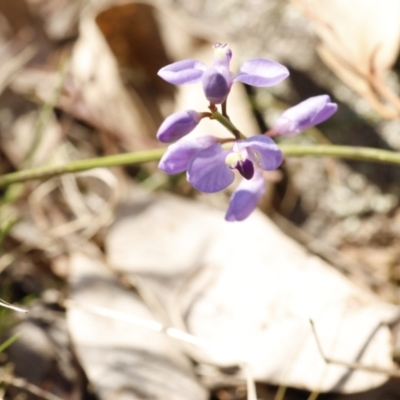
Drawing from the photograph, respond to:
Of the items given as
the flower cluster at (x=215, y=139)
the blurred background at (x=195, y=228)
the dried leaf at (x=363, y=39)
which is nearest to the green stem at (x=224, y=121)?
the flower cluster at (x=215, y=139)

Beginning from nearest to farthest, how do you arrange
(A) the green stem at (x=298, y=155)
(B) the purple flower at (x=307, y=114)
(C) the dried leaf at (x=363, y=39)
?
(B) the purple flower at (x=307, y=114)
(A) the green stem at (x=298, y=155)
(C) the dried leaf at (x=363, y=39)

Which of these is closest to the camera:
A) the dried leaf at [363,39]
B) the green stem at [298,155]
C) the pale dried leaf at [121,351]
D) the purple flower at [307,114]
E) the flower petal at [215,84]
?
the flower petal at [215,84]

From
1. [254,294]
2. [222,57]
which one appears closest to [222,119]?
[222,57]

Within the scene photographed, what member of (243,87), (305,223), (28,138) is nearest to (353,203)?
(305,223)

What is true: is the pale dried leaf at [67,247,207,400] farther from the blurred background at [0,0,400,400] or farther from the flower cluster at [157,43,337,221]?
the flower cluster at [157,43,337,221]

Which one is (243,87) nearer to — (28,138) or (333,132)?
(333,132)

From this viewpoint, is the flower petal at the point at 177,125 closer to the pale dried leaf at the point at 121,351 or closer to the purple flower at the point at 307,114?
the purple flower at the point at 307,114

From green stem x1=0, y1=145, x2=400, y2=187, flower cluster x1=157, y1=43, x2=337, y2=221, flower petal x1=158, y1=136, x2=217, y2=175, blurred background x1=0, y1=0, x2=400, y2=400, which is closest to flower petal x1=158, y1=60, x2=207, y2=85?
flower cluster x1=157, y1=43, x2=337, y2=221
